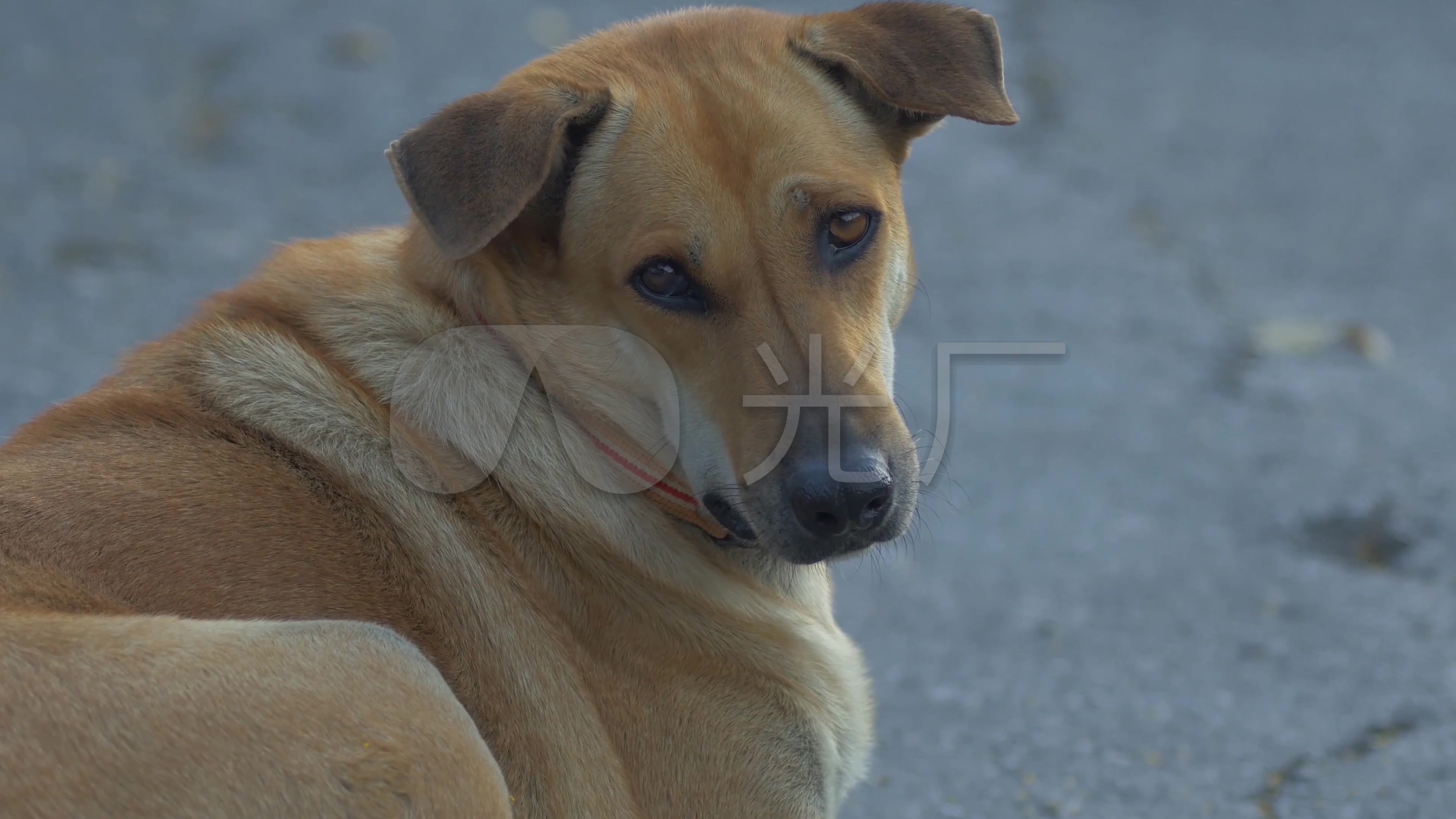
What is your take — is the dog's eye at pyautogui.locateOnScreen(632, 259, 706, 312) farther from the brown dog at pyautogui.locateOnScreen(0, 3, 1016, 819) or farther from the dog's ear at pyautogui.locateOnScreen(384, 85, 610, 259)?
the dog's ear at pyautogui.locateOnScreen(384, 85, 610, 259)

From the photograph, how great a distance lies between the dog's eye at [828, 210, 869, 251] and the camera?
260cm

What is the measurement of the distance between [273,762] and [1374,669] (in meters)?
3.00

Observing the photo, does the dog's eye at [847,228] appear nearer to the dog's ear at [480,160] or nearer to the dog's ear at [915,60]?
the dog's ear at [915,60]

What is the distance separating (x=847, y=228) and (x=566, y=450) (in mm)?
676

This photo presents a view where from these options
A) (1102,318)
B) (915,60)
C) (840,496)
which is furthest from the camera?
(1102,318)

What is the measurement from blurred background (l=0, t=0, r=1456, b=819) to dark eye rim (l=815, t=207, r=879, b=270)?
1.37m

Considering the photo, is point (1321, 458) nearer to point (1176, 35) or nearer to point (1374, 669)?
point (1374, 669)

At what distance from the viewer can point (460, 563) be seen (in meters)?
2.52

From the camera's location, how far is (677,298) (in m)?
2.56

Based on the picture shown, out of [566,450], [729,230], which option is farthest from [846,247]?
[566,450]

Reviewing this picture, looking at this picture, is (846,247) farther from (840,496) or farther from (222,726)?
(222,726)

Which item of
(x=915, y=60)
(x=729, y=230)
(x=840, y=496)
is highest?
(x=915, y=60)

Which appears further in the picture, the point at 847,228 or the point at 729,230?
the point at 847,228

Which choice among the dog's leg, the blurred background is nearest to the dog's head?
the dog's leg
